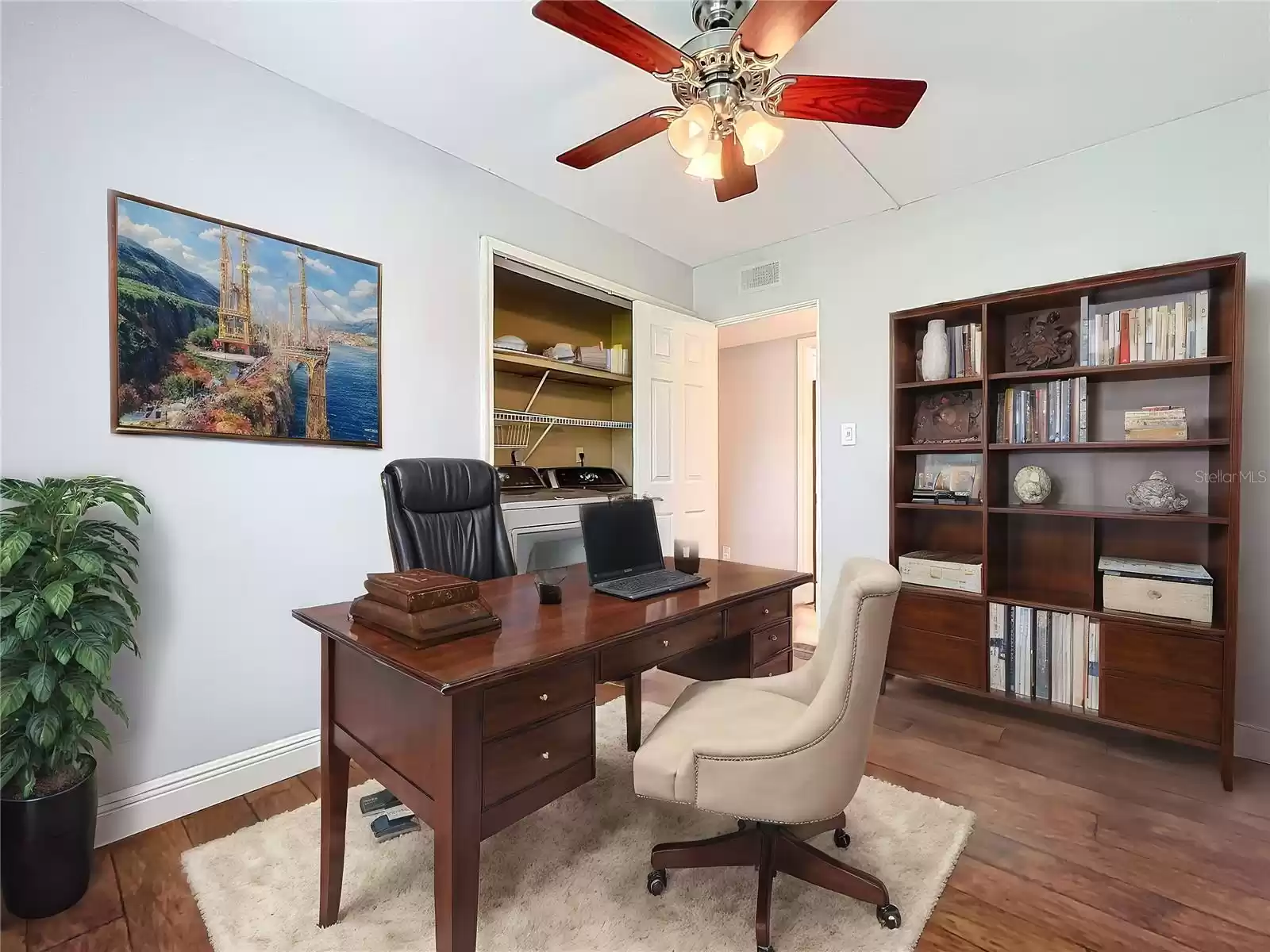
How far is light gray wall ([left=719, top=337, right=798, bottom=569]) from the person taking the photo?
5.02 m

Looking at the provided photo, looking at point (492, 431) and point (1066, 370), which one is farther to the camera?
point (492, 431)

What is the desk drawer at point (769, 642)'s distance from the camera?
6.13ft

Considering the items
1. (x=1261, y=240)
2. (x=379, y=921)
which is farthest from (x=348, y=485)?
(x=1261, y=240)

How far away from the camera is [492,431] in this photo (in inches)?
117

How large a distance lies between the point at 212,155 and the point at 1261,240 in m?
4.01

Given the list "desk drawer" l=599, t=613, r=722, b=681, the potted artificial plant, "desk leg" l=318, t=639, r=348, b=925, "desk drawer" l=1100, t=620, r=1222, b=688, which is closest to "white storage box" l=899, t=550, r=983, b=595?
"desk drawer" l=1100, t=620, r=1222, b=688

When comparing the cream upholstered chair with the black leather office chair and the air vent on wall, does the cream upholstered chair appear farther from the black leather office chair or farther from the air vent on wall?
the air vent on wall

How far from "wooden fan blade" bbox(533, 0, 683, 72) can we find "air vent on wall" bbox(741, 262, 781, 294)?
2.29m

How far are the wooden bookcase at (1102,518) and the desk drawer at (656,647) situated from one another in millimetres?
1736

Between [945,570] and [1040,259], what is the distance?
1.59m

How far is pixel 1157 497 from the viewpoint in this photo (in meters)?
2.39

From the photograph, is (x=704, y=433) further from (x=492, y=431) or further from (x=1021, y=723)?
(x=1021, y=723)

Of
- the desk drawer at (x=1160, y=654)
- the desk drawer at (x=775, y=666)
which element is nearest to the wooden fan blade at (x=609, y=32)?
the desk drawer at (x=775, y=666)

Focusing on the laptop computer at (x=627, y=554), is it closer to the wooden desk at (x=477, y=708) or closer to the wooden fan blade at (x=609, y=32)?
the wooden desk at (x=477, y=708)
